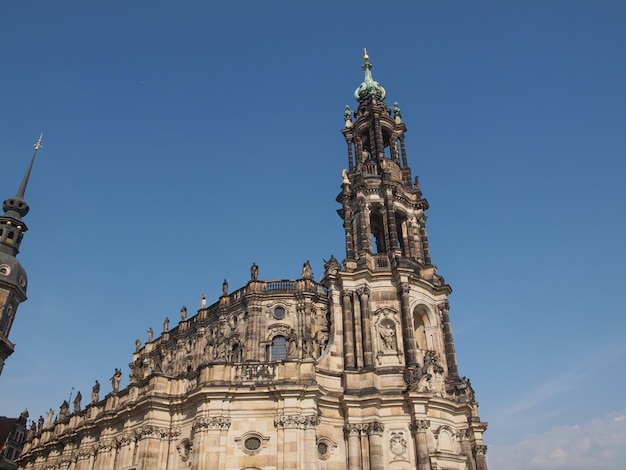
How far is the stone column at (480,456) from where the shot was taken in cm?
3285

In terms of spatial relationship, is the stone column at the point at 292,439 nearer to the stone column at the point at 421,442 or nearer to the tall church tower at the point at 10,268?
the stone column at the point at 421,442

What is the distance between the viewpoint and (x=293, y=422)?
26.0m

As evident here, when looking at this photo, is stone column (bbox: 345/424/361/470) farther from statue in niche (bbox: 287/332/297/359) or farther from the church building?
statue in niche (bbox: 287/332/297/359)

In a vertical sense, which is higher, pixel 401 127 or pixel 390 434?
pixel 401 127

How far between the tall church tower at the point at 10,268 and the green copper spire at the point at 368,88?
46096mm

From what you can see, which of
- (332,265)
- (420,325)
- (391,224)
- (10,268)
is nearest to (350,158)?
(391,224)

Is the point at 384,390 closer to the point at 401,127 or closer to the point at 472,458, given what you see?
the point at 472,458

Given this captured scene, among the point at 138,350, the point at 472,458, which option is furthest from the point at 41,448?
the point at 472,458

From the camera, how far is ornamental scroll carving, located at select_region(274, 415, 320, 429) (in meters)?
26.0

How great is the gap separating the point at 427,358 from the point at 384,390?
4662 mm

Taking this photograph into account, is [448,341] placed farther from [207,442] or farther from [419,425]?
[207,442]

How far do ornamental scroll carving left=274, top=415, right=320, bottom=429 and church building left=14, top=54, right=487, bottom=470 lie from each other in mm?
51

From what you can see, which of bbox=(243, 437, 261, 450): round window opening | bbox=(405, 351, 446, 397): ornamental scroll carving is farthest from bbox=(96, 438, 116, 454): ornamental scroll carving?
bbox=(405, 351, 446, 397): ornamental scroll carving

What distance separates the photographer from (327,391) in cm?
2855
